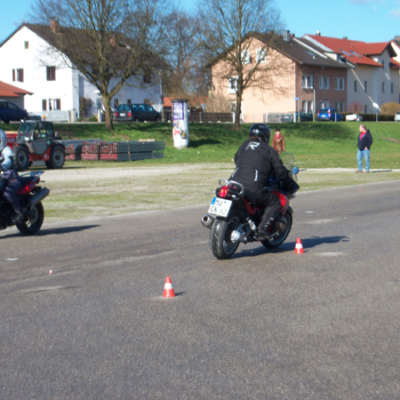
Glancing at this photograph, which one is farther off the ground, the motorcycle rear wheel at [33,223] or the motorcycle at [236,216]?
the motorcycle at [236,216]

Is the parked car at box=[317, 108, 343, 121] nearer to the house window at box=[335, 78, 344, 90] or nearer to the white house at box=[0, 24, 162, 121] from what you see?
the house window at box=[335, 78, 344, 90]

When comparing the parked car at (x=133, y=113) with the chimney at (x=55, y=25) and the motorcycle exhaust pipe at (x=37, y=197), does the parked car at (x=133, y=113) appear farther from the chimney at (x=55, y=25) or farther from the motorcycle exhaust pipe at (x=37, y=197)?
the motorcycle exhaust pipe at (x=37, y=197)

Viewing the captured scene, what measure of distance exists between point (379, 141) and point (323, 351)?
159ft

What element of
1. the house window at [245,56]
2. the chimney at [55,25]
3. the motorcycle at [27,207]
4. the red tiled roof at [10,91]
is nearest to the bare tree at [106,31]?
the chimney at [55,25]

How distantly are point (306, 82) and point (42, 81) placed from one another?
3097cm

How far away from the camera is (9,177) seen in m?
9.84

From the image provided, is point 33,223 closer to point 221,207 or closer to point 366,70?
point 221,207

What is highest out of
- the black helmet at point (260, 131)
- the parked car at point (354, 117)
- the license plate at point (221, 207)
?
the parked car at point (354, 117)

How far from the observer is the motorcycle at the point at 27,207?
32.4 feet

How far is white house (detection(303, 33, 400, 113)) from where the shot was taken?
279ft

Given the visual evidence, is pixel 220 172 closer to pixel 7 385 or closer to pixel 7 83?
pixel 7 385

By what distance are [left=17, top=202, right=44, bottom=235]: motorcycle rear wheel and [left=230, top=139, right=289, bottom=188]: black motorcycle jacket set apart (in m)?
3.85

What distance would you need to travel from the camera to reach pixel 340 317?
5527 mm

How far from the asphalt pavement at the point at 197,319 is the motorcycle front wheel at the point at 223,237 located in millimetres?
140
